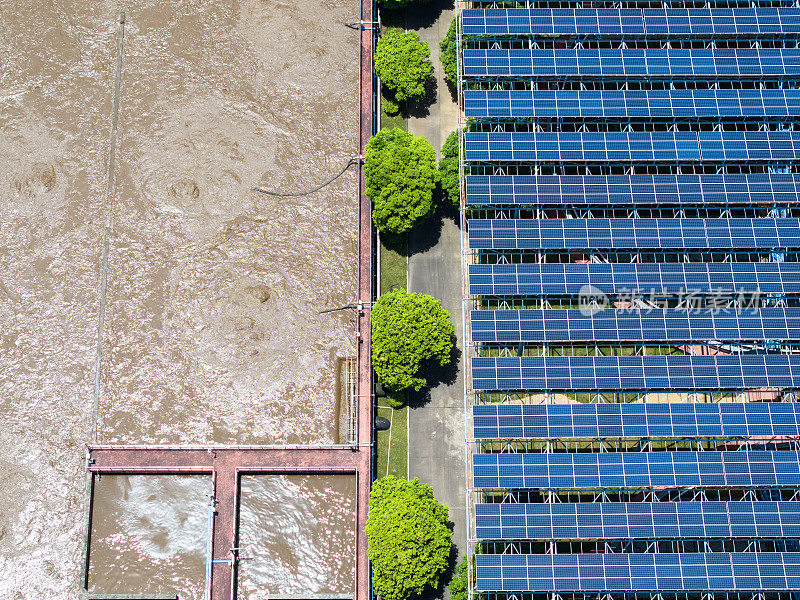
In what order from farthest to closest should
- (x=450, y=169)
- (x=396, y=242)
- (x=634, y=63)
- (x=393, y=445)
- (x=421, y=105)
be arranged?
1. (x=421, y=105)
2. (x=396, y=242)
3. (x=634, y=63)
4. (x=450, y=169)
5. (x=393, y=445)

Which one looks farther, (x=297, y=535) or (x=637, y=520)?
(x=297, y=535)

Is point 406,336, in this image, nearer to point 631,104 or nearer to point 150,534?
point 150,534

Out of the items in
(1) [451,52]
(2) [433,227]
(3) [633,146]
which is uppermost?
(1) [451,52]

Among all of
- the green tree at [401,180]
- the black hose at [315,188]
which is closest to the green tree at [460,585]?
the green tree at [401,180]

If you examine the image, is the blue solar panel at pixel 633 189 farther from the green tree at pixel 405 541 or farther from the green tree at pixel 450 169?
the green tree at pixel 405 541

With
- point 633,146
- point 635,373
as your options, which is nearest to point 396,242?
point 633,146

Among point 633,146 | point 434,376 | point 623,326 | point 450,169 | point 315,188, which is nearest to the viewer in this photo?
point 623,326

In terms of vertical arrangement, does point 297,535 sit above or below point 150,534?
below
